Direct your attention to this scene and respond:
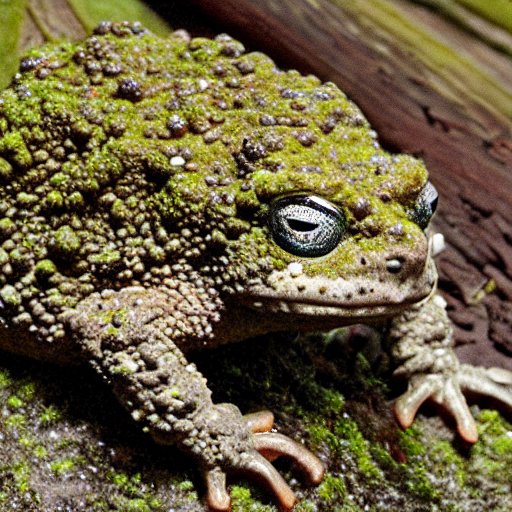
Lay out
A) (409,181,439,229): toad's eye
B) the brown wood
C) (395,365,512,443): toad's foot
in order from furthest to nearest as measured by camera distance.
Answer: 1. the brown wood
2. (395,365,512,443): toad's foot
3. (409,181,439,229): toad's eye

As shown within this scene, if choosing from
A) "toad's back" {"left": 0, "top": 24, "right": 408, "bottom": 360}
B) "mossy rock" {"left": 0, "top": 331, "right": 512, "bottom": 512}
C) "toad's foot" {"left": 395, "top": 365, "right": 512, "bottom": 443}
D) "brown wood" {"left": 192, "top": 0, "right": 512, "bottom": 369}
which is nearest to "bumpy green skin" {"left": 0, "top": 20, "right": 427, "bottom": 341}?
"toad's back" {"left": 0, "top": 24, "right": 408, "bottom": 360}

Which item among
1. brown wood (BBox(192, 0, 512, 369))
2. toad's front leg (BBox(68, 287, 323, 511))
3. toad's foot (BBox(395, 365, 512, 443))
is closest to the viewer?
toad's front leg (BBox(68, 287, 323, 511))

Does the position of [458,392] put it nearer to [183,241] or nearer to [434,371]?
[434,371]

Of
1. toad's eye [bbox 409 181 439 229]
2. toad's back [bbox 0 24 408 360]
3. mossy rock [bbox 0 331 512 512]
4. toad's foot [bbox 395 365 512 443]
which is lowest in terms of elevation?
mossy rock [bbox 0 331 512 512]

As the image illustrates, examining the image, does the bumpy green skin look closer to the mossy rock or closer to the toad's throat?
the toad's throat

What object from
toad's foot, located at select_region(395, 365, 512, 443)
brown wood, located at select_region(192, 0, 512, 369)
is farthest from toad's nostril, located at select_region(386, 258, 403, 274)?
brown wood, located at select_region(192, 0, 512, 369)

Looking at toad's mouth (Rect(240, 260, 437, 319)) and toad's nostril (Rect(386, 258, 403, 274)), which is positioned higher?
toad's nostril (Rect(386, 258, 403, 274))

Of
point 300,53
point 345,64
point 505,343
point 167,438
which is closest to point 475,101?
point 345,64

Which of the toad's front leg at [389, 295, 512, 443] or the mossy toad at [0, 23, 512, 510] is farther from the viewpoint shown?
the toad's front leg at [389, 295, 512, 443]
